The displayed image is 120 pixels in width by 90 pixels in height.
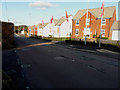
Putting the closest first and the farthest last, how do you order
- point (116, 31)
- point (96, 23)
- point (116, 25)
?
point (116, 31)
point (116, 25)
point (96, 23)

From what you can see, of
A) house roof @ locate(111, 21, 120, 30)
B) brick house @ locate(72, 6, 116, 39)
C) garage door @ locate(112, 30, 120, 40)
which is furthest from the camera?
brick house @ locate(72, 6, 116, 39)

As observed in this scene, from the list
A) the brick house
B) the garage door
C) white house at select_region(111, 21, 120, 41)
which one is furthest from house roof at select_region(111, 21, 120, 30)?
the garage door

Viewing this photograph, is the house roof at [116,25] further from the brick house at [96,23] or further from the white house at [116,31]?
the brick house at [96,23]

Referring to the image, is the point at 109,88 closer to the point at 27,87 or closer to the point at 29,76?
the point at 27,87

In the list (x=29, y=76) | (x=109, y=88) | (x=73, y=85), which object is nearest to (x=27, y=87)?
(x=29, y=76)

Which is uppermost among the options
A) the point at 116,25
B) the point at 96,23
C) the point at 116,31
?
the point at 96,23

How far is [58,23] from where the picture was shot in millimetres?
56875

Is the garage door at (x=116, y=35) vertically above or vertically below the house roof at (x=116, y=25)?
below

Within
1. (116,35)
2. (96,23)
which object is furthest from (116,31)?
(96,23)

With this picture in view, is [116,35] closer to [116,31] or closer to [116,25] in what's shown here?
[116,31]

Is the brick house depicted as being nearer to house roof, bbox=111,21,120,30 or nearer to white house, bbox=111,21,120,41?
house roof, bbox=111,21,120,30

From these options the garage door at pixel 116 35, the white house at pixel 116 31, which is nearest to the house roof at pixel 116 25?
the white house at pixel 116 31

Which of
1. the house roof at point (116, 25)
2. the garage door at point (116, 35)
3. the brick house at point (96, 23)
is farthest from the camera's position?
the brick house at point (96, 23)

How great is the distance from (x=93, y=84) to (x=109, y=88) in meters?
0.78
